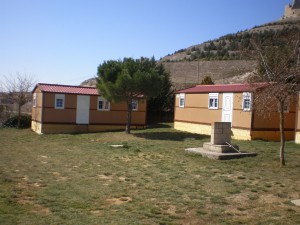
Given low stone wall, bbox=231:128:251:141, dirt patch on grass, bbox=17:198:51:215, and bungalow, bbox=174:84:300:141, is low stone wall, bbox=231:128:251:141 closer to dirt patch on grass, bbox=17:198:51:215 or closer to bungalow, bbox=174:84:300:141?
bungalow, bbox=174:84:300:141

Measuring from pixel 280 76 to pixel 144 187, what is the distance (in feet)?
21.1

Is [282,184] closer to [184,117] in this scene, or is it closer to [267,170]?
[267,170]

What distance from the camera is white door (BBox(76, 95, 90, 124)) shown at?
28812 millimetres

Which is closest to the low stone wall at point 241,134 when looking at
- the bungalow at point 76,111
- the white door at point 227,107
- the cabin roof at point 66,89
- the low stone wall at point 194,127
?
the white door at point 227,107

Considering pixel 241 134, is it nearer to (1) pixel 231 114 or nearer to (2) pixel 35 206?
(1) pixel 231 114

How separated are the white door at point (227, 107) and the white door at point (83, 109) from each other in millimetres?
11176

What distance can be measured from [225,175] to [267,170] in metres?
1.72

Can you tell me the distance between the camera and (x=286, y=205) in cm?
820

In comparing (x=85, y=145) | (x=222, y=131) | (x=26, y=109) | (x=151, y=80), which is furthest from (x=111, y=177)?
(x=26, y=109)

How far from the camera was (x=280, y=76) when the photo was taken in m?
12.8

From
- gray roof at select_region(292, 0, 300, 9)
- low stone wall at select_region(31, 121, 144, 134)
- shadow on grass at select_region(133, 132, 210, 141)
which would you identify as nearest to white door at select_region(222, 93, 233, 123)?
shadow on grass at select_region(133, 132, 210, 141)

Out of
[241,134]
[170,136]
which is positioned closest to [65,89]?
[170,136]

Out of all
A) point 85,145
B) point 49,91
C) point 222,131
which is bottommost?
point 85,145

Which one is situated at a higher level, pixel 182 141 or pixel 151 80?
pixel 151 80
